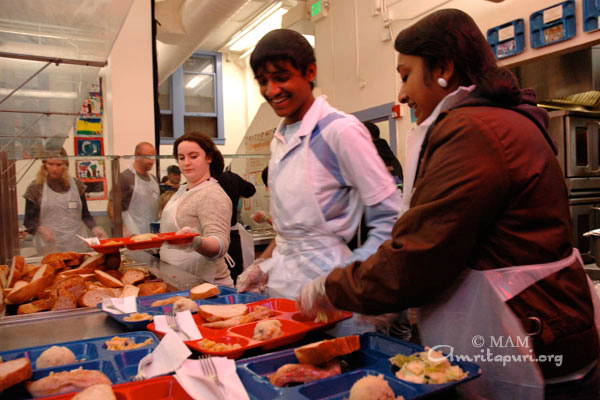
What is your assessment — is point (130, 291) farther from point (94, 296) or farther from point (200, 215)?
point (200, 215)

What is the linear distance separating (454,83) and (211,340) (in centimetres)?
92

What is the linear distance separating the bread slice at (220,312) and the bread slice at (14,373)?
1.73ft

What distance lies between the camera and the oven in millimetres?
4305

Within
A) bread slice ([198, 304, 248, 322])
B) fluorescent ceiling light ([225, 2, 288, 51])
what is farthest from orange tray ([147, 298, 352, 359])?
fluorescent ceiling light ([225, 2, 288, 51])

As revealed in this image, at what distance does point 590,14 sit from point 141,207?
3685mm

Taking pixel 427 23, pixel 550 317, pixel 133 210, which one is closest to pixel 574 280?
pixel 550 317

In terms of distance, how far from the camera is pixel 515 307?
99 centimetres

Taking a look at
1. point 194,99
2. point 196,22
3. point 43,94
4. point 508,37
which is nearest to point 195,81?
point 194,99

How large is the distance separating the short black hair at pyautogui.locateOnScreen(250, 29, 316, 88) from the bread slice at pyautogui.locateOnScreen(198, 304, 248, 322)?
0.83m

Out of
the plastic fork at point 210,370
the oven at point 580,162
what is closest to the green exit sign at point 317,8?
the oven at point 580,162

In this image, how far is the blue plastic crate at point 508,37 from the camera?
14.5 feet

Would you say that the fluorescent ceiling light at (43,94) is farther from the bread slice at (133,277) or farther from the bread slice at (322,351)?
the bread slice at (322,351)

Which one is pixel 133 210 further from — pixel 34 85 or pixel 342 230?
pixel 342 230

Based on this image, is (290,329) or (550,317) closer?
(550,317)
